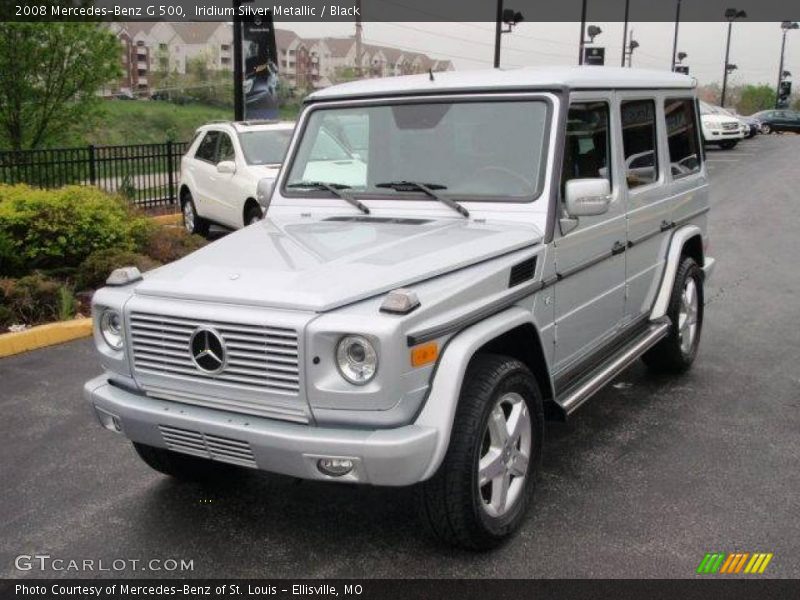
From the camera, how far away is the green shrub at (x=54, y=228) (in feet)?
26.7

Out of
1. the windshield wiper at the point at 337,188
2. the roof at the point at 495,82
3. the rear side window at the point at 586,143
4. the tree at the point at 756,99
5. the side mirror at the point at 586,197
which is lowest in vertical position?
the tree at the point at 756,99

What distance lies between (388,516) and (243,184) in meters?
7.86

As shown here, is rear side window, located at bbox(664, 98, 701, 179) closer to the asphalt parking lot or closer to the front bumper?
the asphalt parking lot

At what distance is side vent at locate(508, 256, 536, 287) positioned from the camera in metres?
3.82

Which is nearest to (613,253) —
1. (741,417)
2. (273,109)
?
(741,417)

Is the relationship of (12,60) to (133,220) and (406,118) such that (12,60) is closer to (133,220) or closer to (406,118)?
(133,220)

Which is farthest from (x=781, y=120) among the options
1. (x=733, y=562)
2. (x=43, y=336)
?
(x=733, y=562)

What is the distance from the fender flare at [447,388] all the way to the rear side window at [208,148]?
9609mm

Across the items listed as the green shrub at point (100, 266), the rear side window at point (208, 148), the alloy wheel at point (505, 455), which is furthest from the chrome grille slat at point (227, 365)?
the rear side window at point (208, 148)

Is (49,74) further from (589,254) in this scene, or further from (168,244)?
(589,254)

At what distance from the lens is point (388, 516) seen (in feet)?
13.4

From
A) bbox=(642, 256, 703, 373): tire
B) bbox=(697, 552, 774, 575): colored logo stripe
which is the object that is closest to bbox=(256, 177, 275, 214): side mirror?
bbox=(642, 256, 703, 373): tire

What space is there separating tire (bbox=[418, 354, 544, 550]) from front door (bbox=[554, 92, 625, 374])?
22.0 inches

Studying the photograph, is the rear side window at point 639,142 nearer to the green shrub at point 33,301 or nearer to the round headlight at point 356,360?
the round headlight at point 356,360
